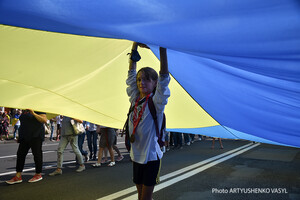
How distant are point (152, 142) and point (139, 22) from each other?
1.10 meters

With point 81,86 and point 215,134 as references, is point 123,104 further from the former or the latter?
point 215,134

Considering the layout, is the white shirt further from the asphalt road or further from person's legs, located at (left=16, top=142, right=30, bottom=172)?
person's legs, located at (left=16, top=142, right=30, bottom=172)

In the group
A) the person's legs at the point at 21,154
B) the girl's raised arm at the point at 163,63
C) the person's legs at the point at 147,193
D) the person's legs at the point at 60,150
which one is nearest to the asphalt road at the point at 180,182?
the person's legs at the point at 60,150

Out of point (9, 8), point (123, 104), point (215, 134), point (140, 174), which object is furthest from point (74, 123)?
point (9, 8)

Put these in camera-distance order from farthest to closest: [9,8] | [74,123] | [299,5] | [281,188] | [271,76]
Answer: [74,123]
[281,188]
[271,76]
[9,8]
[299,5]

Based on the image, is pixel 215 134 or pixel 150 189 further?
pixel 215 134

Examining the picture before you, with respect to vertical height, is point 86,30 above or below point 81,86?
above

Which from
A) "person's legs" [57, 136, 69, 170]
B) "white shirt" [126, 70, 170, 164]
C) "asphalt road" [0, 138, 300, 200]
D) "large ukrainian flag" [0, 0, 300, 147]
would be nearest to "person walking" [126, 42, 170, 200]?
"white shirt" [126, 70, 170, 164]

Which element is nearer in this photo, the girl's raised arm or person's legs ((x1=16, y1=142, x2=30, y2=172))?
the girl's raised arm

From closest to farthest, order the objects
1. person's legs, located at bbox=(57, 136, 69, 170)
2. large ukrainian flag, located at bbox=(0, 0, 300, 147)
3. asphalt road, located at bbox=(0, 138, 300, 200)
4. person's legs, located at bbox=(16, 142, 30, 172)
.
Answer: large ukrainian flag, located at bbox=(0, 0, 300, 147) → asphalt road, located at bbox=(0, 138, 300, 200) → person's legs, located at bbox=(16, 142, 30, 172) → person's legs, located at bbox=(57, 136, 69, 170)

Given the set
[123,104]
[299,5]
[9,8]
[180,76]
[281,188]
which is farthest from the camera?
[281,188]

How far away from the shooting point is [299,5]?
55.6 inches

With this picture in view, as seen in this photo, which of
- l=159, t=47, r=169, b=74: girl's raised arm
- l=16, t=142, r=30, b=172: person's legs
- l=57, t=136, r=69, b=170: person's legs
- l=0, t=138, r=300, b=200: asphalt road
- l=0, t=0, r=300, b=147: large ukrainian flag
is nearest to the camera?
l=0, t=0, r=300, b=147: large ukrainian flag

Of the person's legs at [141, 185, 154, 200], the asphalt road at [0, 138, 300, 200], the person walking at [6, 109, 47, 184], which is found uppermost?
the person walking at [6, 109, 47, 184]
